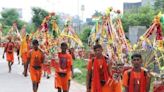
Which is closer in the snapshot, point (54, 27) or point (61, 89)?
point (61, 89)

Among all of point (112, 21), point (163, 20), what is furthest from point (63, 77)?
point (112, 21)

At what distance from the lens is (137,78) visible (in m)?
8.23

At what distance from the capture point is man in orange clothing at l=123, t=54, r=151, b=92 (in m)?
8.23

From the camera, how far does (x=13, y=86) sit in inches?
664

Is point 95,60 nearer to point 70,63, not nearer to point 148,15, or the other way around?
point 70,63

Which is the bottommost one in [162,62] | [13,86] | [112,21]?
[13,86]

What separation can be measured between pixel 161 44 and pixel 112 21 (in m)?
3.42

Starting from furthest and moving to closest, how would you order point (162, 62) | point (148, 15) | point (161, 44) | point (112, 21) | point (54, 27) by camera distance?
point (148, 15) < point (54, 27) < point (112, 21) < point (162, 62) < point (161, 44)

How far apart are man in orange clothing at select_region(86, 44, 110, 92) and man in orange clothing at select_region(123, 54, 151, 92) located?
107 centimetres

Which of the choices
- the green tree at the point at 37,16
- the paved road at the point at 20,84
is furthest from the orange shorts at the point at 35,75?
the green tree at the point at 37,16

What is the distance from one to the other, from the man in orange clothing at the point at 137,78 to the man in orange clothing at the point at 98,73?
3.50ft

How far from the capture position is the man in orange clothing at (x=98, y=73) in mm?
9289

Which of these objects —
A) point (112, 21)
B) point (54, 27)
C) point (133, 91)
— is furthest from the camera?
point (54, 27)

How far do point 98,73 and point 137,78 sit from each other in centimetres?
126
